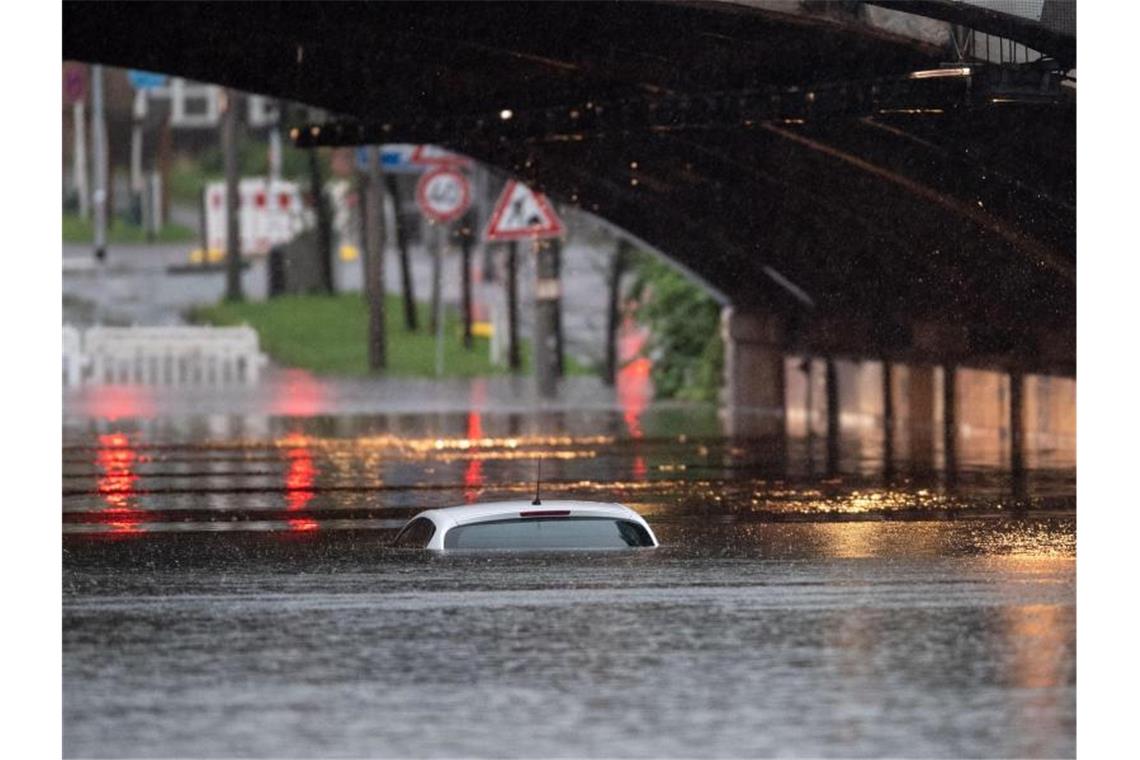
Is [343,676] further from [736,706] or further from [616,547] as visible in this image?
[616,547]

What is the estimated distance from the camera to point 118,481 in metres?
26.1

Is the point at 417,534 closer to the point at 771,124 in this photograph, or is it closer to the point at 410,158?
the point at 771,124

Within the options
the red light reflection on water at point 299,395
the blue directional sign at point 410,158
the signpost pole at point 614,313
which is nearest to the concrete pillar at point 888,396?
the blue directional sign at point 410,158

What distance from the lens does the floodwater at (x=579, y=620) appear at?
11031mm

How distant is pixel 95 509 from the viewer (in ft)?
74.7

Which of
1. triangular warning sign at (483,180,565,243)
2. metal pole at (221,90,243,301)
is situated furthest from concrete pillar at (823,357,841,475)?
metal pole at (221,90,243,301)

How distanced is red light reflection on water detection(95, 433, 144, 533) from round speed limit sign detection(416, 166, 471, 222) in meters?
9.32

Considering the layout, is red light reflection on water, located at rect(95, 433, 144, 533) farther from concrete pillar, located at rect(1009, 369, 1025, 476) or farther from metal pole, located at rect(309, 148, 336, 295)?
metal pole, located at rect(309, 148, 336, 295)

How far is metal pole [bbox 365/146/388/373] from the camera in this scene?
50.5m

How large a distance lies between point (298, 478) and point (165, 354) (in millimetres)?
22230

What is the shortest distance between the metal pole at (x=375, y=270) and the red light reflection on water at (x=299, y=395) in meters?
1.40
